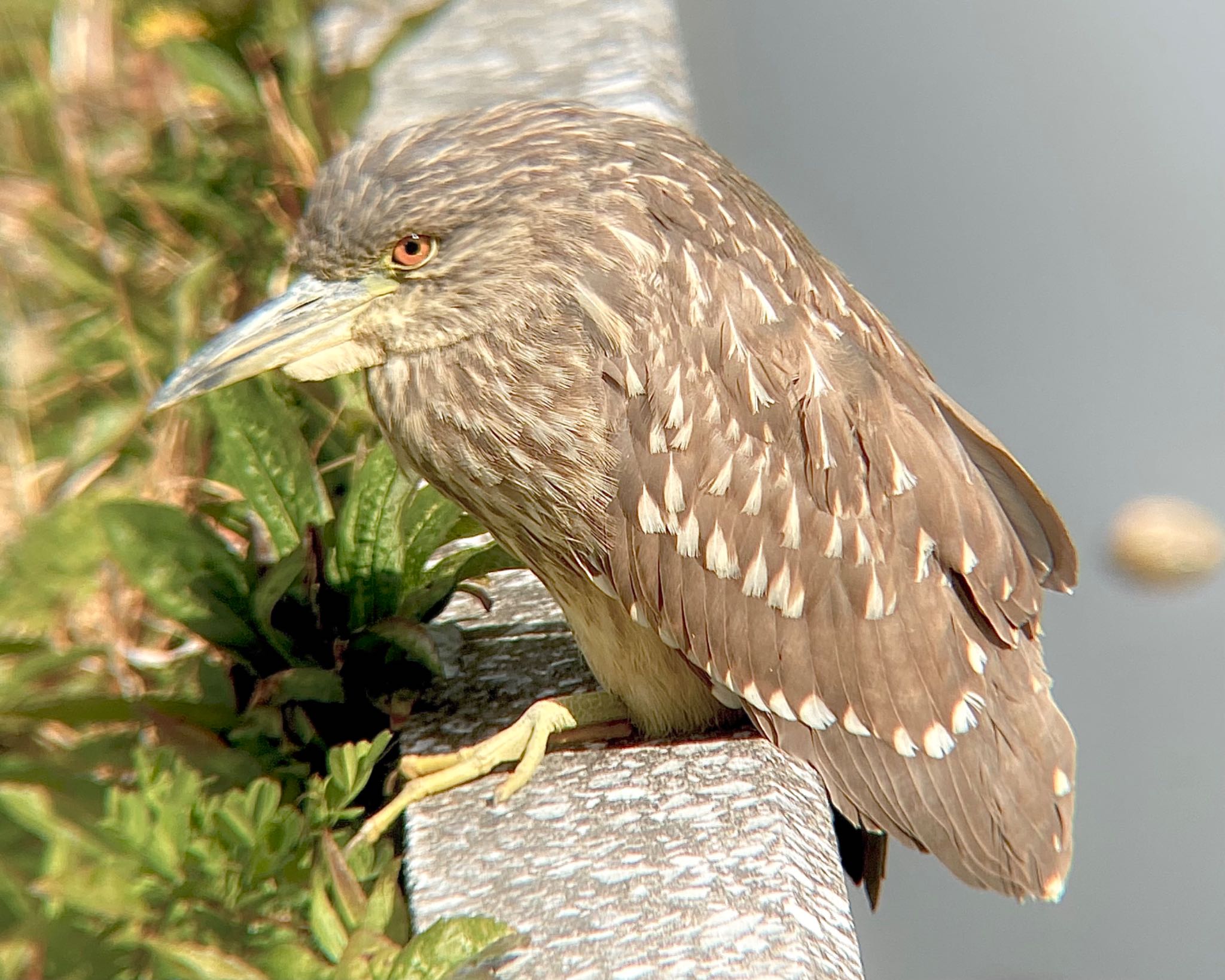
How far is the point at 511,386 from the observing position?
194cm

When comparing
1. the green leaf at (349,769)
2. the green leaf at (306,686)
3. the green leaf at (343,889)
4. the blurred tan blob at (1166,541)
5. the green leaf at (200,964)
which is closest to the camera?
the green leaf at (200,964)

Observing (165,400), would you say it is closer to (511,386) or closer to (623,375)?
(511,386)

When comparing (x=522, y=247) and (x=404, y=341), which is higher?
(x=522, y=247)

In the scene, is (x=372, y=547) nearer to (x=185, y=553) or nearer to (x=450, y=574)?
(x=450, y=574)

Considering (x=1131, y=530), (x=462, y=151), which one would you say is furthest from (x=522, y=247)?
(x=1131, y=530)

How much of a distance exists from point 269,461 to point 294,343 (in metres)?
0.42

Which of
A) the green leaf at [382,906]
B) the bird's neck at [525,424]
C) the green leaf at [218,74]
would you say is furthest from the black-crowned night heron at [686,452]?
the green leaf at [218,74]

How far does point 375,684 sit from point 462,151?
2.72ft

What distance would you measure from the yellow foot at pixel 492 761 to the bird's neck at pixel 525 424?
0.90ft

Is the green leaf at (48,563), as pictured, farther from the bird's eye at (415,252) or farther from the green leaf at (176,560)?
the bird's eye at (415,252)

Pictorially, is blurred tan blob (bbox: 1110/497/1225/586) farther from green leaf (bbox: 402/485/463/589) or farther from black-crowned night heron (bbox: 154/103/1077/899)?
green leaf (bbox: 402/485/463/589)

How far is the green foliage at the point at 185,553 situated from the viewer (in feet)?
5.67

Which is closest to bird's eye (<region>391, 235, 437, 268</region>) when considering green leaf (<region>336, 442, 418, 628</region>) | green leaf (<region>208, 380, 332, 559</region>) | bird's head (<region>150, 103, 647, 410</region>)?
bird's head (<region>150, 103, 647, 410</region>)

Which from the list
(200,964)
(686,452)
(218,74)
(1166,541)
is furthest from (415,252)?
(1166,541)
